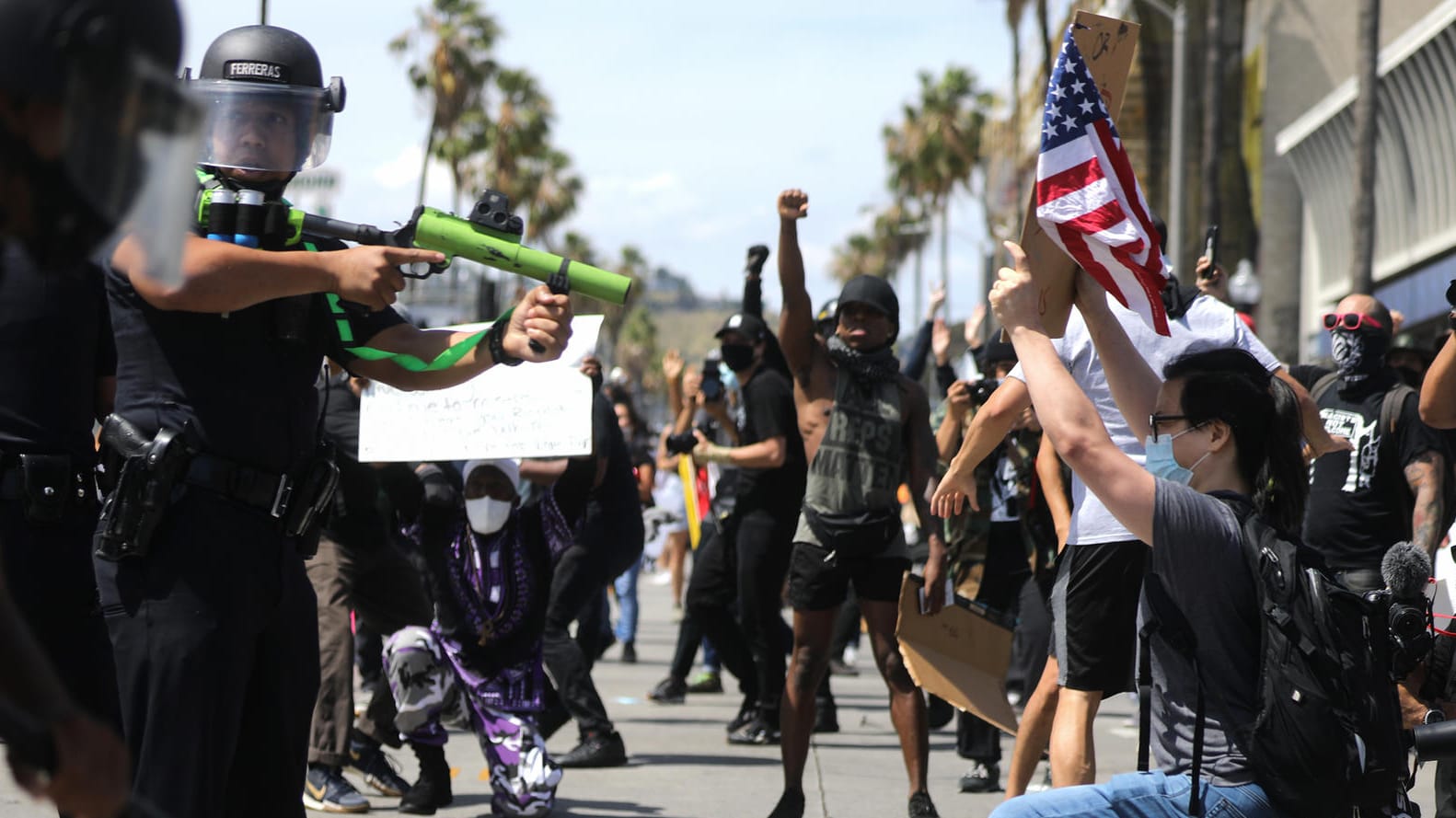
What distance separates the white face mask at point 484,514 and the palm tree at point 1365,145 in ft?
42.3

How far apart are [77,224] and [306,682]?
78.2 inches

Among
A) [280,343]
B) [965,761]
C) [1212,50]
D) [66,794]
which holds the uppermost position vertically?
[1212,50]

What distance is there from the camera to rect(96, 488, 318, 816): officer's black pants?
353 centimetres

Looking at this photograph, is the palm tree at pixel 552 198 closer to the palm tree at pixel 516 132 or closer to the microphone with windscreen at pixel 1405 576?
the palm tree at pixel 516 132

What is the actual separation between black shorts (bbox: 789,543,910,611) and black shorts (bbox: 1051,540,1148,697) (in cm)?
164

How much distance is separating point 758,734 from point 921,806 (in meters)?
2.39

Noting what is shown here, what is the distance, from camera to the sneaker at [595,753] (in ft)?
26.4

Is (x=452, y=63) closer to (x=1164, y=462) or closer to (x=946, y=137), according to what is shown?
(x=946, y=137)

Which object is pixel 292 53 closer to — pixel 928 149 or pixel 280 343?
pixel 280 343

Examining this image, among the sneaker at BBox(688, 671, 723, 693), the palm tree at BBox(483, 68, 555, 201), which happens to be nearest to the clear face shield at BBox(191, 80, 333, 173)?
the sneaker at BBox(688, 671, 723, 693)

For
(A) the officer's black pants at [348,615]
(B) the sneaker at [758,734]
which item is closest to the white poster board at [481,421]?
(A) the officer's black pants at [348,615]

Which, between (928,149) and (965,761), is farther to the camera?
(928,149)

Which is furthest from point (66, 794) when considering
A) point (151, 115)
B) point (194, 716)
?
point (194, 716)

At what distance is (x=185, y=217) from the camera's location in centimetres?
212
